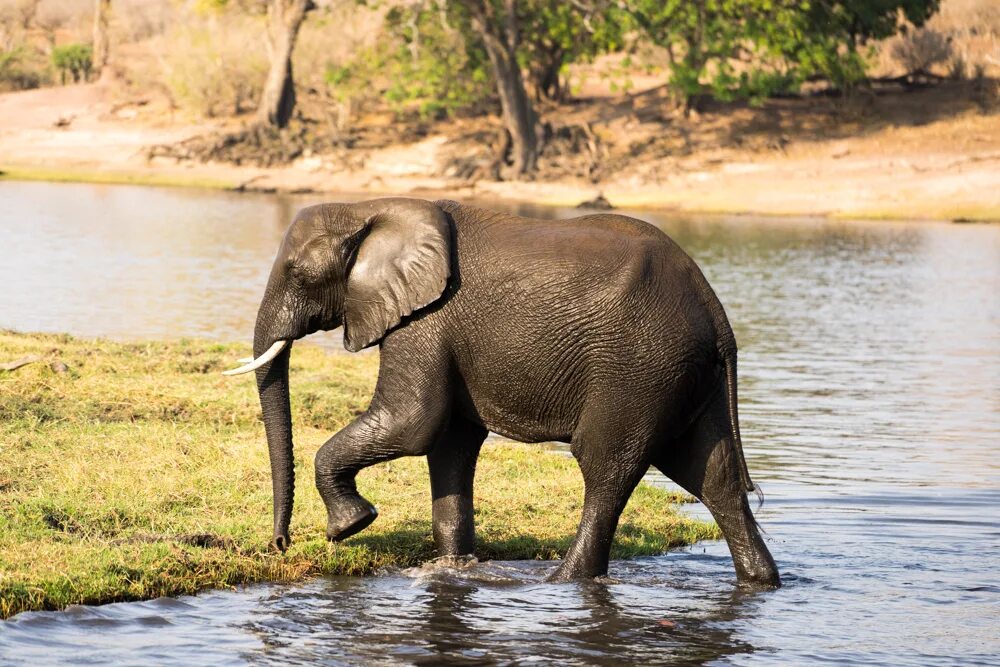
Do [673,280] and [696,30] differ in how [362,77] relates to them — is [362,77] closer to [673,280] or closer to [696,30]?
[696,30]

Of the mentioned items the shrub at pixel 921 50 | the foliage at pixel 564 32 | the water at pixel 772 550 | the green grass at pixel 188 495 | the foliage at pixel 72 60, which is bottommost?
the water at pixel 772 550

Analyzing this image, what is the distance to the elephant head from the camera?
6.59m

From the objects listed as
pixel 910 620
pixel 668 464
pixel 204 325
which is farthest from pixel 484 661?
pixel 204 325

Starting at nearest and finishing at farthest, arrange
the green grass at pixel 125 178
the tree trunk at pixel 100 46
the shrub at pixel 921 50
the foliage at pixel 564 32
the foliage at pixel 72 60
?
1. the foliage at pixel 564 32
2. the green grass at pixel 125 178
3. the shrub at pixel 921 50
4. the tree trunk at pixel 100 46
5. the foliage at pixel 72 60

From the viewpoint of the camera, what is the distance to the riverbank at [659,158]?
31.7m

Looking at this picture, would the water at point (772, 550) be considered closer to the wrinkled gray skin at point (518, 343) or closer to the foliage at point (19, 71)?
the wrinkled gray skin at point (518, 343)

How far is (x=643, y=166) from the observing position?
34844 mm

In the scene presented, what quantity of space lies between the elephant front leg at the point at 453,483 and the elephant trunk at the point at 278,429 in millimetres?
646

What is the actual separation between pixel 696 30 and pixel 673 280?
30071mm

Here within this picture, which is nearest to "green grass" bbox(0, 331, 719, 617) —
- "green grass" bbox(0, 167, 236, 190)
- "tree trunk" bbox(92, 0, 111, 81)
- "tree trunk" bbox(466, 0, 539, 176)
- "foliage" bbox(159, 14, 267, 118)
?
"tree trunk" bbox(466, 0, 539, 176)

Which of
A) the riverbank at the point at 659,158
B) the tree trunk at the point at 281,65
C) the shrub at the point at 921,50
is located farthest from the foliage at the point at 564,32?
the shrub at the point at 921,50

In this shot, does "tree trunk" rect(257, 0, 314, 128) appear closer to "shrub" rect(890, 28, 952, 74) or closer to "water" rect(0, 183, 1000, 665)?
"shrub" rect(890, 28, 952, 74)

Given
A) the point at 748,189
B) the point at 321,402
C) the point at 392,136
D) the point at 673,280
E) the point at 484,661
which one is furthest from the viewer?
the point at 392,136

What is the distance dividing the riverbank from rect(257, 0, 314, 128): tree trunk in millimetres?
1701
